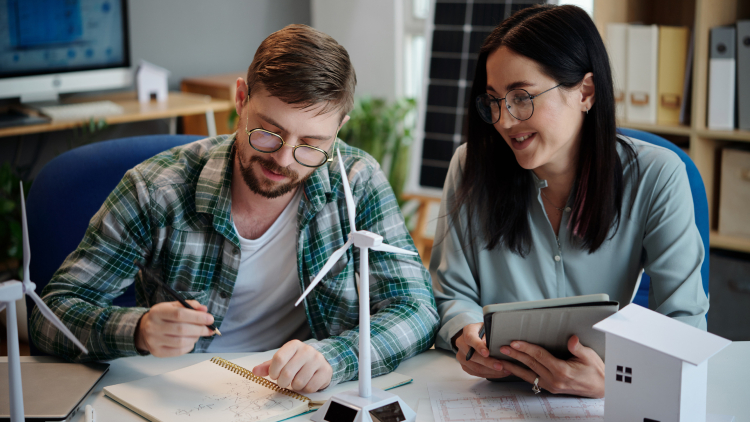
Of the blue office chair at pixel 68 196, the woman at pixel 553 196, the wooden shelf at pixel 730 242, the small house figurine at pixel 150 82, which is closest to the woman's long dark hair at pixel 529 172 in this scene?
the woman at pixel 553 196

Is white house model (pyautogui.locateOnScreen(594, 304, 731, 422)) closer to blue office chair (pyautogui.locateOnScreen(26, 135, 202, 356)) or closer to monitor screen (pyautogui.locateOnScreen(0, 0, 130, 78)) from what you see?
blue office chair (pyautogui.locateOnScreen(26, 135, 202, 356))

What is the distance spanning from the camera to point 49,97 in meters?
3.22

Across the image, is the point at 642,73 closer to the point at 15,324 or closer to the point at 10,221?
the point at 15,324

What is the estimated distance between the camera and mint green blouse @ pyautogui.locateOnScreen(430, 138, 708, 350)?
131 cm

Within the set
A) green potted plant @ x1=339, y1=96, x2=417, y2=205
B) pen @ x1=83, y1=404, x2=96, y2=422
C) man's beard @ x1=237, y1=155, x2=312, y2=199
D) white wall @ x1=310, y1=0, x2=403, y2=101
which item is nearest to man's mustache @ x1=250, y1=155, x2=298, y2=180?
man's beard @ x1=237, y1=155, x2=312, y2=199

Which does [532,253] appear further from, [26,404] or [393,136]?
[393,136]

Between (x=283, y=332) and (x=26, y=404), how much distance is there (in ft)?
1.86

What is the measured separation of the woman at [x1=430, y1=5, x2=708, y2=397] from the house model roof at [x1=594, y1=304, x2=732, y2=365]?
0.30m

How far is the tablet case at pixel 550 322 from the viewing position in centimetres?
99

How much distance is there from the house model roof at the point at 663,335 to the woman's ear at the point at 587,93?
53 centimetres

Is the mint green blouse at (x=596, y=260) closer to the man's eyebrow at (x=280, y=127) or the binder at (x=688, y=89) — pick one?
the man's eyebrow at (x=280, y=127)

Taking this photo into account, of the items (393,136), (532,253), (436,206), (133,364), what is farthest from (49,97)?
(532,253)

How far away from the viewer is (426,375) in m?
1.20

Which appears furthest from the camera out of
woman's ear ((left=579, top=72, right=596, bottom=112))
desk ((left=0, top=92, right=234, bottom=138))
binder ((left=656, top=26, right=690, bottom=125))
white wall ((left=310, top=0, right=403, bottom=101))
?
white wall ((left=310, top=0, right=403, bottom=101))
